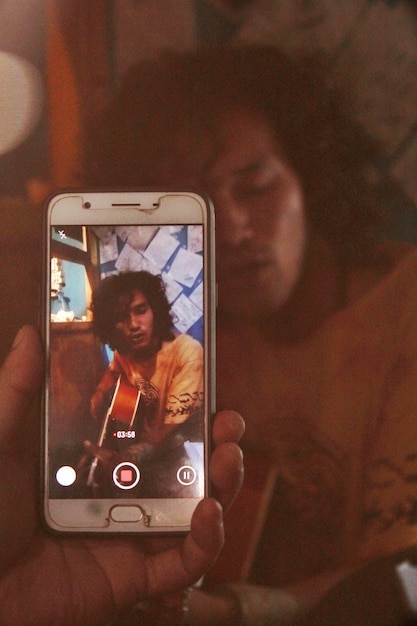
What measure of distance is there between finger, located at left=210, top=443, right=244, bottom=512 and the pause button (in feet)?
0.04

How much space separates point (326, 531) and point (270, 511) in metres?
0.05

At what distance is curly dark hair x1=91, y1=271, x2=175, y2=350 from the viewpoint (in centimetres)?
42

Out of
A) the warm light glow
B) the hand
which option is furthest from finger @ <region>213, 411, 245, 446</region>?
the warm light glow

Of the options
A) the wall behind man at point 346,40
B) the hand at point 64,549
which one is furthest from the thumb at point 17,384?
the wall behind man at point 346,40

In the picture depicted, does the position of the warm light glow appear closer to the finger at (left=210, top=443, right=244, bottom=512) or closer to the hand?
the hand

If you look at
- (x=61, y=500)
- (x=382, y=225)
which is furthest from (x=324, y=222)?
(x=61, y=500)

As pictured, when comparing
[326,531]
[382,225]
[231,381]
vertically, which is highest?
[382,225]

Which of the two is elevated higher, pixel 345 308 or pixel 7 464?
pixel 345 308

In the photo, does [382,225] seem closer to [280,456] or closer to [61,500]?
[280,456]

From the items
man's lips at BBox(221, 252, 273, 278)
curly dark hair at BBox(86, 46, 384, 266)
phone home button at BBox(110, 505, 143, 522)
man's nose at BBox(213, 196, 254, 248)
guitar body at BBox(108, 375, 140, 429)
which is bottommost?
phone home button at BBox(110, 505, 143, 522)

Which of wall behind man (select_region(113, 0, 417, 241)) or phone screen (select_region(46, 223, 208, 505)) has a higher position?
wall behind man (select_region(113, 0, 417, 241))

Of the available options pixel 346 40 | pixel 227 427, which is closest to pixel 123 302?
pixel 227 427

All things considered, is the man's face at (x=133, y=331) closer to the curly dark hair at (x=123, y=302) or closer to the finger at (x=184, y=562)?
the curly dark hair at (x=123, y=302)

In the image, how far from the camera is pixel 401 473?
0.44 m
